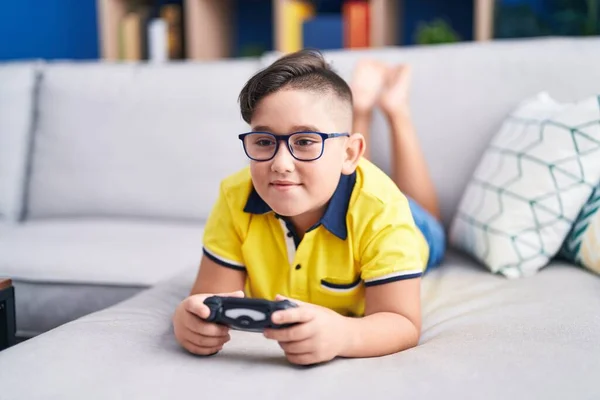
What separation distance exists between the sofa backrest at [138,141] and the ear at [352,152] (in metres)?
0.79

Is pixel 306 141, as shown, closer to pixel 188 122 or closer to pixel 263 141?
pixel 263 141

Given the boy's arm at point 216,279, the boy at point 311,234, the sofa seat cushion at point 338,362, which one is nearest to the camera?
the sofa seat cushion at point 338,362

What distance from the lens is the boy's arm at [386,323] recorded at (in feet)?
2.51

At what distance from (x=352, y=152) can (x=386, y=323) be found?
0.27 m

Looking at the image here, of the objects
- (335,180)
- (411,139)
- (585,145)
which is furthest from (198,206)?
(585,145)

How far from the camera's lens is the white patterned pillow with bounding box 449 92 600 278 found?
1158 mm

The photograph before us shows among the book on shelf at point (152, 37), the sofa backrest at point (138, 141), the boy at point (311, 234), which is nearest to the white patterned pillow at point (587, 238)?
the boy at point (311, 234)

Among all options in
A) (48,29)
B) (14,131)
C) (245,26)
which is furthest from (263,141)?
(48,29)

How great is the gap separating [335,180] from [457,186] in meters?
0.67

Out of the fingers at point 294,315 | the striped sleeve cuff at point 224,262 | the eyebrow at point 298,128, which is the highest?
the eyebrow at point 298,128

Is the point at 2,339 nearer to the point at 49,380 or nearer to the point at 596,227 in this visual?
the point at 49,380

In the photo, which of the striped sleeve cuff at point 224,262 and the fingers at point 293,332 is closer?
the fingers at point 293,332

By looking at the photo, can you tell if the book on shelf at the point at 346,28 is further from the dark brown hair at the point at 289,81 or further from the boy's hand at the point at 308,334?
the boy's hand at the point at 308,334

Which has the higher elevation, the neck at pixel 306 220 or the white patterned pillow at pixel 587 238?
the neck at pixel 306 220
